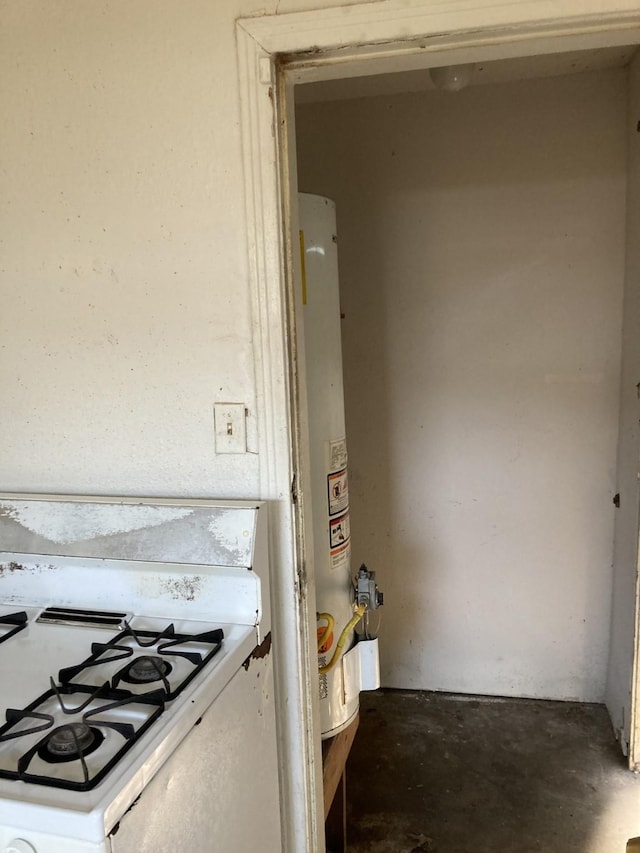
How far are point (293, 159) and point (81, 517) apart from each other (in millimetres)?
835

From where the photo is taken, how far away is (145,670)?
40.3 inches

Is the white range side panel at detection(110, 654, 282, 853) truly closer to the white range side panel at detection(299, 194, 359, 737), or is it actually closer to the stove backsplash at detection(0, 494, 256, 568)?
the stove backsplash at detection(0, 494, 256, 568)

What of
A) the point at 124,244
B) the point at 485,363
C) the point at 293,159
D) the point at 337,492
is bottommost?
the point at 337,492

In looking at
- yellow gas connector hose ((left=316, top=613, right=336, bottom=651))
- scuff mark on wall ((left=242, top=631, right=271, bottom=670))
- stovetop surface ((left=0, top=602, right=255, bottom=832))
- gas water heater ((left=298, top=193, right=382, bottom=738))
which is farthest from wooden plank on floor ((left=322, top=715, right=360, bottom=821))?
stovetop surface ((left=0, top=602, right=255, bottom=832))

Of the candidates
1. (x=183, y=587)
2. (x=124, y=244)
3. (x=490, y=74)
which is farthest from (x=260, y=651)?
(x=490, y=74)

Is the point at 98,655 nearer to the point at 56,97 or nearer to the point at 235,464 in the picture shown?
the point at 235,464

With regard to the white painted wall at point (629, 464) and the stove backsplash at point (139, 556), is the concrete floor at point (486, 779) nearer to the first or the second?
the white painted wall at point (629, 464)

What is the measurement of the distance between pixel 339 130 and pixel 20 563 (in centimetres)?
188

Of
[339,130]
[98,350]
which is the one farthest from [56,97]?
[339,130]

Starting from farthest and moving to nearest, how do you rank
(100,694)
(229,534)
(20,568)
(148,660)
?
(20,568), (229,534), (148,660), (100,694)

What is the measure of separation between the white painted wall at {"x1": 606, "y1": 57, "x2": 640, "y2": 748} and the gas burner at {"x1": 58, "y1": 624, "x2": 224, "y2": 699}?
4.90ft

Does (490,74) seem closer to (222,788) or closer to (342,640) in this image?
(342,640)

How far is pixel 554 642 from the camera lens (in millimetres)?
→ 2420

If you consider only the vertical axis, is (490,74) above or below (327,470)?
above
